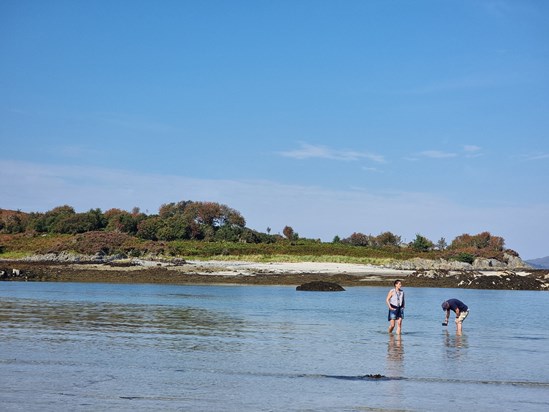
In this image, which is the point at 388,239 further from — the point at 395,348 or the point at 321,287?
the point at 395,348

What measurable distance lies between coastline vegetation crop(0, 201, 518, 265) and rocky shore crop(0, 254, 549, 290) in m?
4.66

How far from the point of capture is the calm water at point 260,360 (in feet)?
36.2

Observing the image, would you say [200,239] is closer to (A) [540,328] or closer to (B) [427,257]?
(B) [427,257]

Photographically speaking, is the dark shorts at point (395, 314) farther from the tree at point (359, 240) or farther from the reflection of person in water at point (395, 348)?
the tree at point (359, 240)

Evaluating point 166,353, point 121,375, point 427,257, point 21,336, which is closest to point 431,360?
point 166,353

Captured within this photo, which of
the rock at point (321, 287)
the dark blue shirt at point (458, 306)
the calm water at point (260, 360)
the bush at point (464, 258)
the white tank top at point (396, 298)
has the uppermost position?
the bush at point (464, 258)

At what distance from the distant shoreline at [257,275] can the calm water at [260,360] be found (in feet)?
78.9

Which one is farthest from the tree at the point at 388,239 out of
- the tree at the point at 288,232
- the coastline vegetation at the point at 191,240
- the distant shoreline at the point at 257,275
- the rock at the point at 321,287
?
the rock at the point at 321,287

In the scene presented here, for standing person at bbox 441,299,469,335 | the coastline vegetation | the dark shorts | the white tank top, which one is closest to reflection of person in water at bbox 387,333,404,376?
the dark shorts

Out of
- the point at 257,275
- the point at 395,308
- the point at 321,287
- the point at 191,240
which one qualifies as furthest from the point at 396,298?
the point at 191,240

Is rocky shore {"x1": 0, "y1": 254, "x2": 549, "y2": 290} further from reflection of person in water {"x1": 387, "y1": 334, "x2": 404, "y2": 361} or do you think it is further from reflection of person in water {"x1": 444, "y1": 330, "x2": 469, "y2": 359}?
reflection of person in water {"x1": 387, "y1": 334, "x2": 404, "y2": 361}

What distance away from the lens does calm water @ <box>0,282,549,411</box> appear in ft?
36.2

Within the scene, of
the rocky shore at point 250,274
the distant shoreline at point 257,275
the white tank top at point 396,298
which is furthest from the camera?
the rocky shore at point 250,274

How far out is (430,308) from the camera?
3362cm
